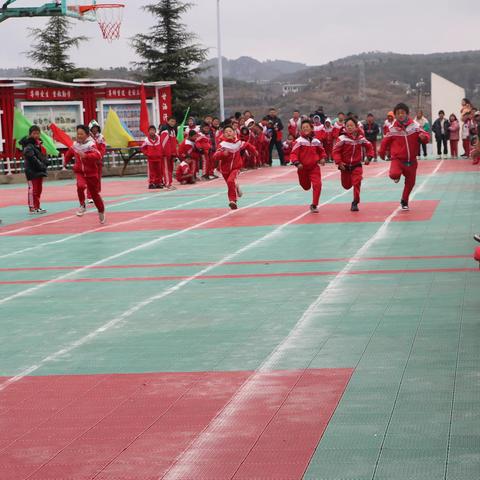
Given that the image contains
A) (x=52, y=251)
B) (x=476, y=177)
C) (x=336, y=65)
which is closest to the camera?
(x=52, y=251)

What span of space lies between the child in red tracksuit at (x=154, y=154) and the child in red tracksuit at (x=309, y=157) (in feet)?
32.7

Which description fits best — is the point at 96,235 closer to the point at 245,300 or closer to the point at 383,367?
the point at 245,300

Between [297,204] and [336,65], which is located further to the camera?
[336,65]

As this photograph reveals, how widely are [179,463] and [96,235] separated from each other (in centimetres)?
1307

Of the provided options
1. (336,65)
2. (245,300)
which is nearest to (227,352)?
(245,300)

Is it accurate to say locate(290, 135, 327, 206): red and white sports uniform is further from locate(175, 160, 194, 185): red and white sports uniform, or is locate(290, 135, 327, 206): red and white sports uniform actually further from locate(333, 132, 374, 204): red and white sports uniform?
locate(175, 160, 194, 185): red and white sports uniform

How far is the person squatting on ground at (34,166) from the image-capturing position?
→ 23547 millimetres

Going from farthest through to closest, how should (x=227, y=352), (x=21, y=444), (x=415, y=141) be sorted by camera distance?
(x=415, y=141) < (x=227, y=352) < (x=21, y=444)

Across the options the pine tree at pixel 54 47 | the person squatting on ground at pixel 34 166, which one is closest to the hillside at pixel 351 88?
the pine tree at pixel 54 47

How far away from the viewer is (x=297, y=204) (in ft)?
76.4

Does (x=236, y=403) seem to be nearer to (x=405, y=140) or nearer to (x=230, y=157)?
(x=405, y=140)

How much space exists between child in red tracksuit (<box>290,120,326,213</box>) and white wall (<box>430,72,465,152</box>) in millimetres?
31293

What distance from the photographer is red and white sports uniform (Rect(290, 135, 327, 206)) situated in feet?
68.8

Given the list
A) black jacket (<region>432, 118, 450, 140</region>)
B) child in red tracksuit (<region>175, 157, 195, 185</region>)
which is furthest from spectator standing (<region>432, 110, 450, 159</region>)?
child in red tracksuit (<region>175, 157, 195, 185</region>)
